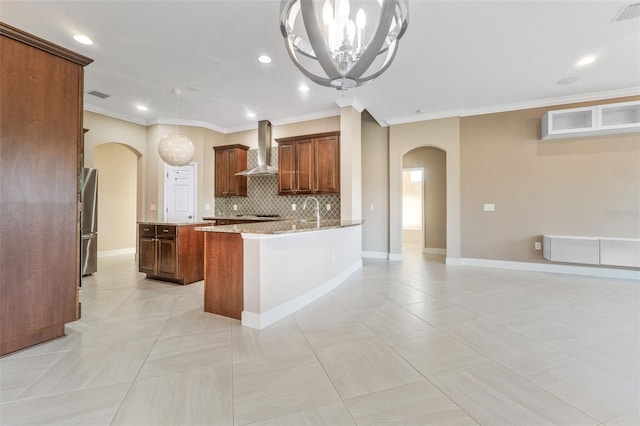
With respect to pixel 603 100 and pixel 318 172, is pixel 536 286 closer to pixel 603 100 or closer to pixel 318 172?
pixel 603 100

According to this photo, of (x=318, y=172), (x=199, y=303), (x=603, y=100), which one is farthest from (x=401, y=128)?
(x=199, y=303)

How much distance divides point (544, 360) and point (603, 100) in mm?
5084

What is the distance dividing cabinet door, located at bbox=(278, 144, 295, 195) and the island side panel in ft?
9.64

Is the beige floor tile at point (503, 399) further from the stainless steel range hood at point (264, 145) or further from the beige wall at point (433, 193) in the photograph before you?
the beige wall at point (433, 193)

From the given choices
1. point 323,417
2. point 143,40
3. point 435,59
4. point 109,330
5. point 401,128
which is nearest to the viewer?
point 323,417

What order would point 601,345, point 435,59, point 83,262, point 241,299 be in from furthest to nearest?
point 83,262
point 435,59
point 241,299
point 601,345

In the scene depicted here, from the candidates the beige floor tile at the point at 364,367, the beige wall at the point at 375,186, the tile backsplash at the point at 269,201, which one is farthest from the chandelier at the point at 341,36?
the beige wall at the point at 375,186

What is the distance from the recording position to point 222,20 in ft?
9.43

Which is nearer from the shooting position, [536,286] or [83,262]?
[536,286]

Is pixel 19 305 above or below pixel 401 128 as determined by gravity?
below

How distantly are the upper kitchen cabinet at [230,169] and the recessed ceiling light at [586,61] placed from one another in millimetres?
6004

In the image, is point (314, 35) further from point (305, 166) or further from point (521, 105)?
point (521, 105)

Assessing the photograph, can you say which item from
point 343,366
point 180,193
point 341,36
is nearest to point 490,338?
point 343,366

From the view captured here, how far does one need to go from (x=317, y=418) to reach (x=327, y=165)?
4.37 metres
